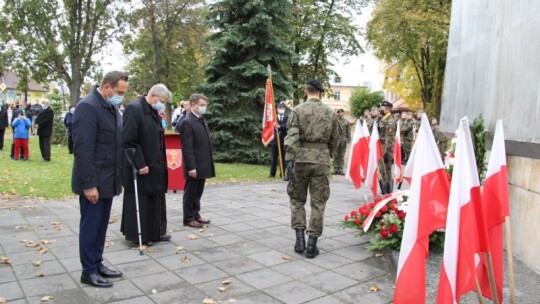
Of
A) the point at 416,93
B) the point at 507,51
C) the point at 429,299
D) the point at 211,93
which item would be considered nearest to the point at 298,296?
the point at 429,299

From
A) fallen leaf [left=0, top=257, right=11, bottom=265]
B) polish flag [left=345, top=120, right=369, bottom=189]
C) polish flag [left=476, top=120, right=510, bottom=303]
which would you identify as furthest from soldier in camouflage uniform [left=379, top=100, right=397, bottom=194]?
fallen leaf [left=0, top=257, right=11, bottom=265]

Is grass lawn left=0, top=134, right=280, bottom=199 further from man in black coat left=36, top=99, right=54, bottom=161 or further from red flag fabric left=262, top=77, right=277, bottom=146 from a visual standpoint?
red flag fabric left=262, top=77, right=277, bottom=146

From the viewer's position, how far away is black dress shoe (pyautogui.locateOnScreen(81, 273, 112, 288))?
4.44 meters

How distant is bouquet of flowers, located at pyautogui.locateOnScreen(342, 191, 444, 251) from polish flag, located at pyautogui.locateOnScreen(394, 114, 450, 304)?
86.5 inches

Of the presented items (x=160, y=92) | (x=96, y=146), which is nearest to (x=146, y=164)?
(x=160, y=92)

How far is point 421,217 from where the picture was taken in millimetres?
3396

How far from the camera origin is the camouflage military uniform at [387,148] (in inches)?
391

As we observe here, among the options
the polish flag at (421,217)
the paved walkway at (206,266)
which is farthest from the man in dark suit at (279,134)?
the polish flag at (421,217)

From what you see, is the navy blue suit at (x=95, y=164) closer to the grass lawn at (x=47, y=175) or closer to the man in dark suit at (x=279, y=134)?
the grass lawn at (x=47, y=175)

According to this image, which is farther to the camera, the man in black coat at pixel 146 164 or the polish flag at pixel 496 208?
the man in black coat at pixel 146 164

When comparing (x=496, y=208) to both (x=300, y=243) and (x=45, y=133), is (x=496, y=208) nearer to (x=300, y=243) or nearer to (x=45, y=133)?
(x=300, y=243)

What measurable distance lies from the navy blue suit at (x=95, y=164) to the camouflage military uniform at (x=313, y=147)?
6.60 ft

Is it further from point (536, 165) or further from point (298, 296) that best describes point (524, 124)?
point (298, 296)

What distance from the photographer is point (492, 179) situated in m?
3.89
